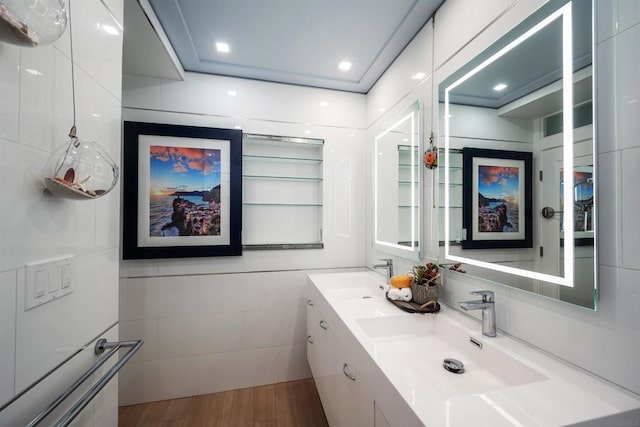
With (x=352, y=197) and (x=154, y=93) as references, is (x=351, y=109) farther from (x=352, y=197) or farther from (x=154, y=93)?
(x=154, y=93)

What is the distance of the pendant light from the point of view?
2.34ft

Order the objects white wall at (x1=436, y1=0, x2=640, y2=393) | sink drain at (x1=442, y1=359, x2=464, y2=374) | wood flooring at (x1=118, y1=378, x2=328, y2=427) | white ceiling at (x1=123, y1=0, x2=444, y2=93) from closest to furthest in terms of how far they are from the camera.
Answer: white wall at (x1=436, y1=0, x2=640, y2=393), sink drain at (x1=442, y1=359, x2=464, y2=374), white ceiling at (x1=123, y1=0, x2=444, y2=93), wood flooring at (x1=118, y1=378, x2=328, y2=427)

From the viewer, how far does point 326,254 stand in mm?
2186

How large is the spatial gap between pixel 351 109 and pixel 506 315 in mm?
1890

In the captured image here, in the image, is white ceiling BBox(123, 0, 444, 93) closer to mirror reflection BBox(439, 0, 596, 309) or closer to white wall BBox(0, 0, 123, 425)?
white wall BBox(0, 0, 123, 425)

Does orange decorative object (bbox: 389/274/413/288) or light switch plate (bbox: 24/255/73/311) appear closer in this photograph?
light switch plate (bbox: 24/255/73/311)

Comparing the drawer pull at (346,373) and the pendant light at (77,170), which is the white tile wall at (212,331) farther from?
the pendant light at (77,170)

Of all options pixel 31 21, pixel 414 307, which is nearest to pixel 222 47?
pixel 31 21

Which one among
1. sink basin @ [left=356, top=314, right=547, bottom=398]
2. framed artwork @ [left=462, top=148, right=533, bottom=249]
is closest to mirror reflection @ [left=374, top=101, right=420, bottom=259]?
framed artwork @ [left=462, top=148, right=533, bottom=249]

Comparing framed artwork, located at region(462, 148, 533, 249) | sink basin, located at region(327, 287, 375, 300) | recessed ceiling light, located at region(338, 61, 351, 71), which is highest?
recessed ceiling light, located at region(338, 61, 351, 71)

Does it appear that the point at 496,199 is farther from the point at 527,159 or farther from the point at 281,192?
the point at 281,192

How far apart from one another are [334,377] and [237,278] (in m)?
1.07

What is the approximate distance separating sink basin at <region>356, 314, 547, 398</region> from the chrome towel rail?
0.82 m

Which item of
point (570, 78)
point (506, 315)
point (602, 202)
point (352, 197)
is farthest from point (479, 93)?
point (352, 197)
